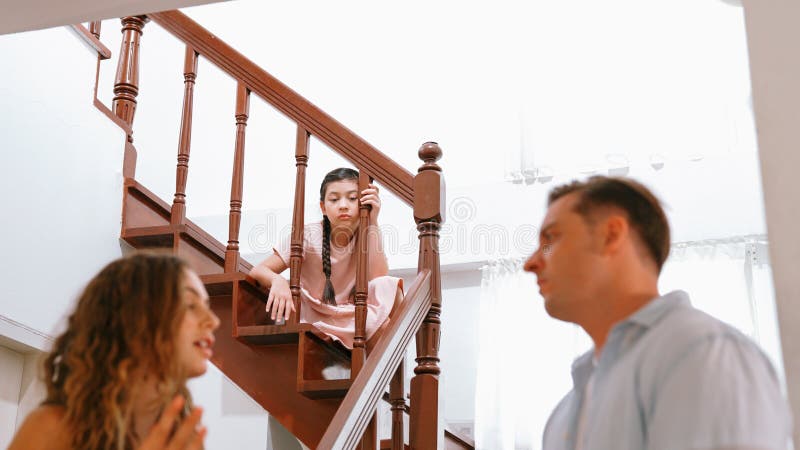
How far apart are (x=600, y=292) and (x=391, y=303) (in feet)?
6.19

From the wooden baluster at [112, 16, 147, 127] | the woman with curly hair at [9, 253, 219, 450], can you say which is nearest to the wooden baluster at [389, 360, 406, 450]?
the woman with curly hair at [9, 253, 219, 450]

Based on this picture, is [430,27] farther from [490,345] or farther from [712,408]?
[712,408]

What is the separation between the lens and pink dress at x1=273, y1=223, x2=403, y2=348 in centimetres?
332

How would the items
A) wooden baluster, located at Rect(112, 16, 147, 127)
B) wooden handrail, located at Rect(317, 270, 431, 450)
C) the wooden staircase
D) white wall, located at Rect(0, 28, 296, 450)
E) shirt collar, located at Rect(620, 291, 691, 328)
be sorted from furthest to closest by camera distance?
1. wooden baluster, located at Rect(112, 16, 147, 127)
2. white wall, located at Rect(0, 28, 296, 450)
3. the wooden staircase
4. wooden handrail, located at Rect(317, 270, 431, 450)
5. shirt collar, located at Rect(620, 291, 691, 328)

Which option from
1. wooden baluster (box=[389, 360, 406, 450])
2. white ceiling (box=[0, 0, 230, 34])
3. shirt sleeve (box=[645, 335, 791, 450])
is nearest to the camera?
shirt sleeve (box=[645, 335, 791, 450])

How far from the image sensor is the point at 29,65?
343cm

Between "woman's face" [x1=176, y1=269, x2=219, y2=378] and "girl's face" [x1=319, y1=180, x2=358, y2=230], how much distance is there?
6.12 feet

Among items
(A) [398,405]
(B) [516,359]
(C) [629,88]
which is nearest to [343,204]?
(A) [398,405]

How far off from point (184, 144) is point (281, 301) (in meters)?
0.88

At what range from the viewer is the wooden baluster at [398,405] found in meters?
2.92

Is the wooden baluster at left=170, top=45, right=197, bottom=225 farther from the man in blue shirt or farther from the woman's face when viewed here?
the man in blue shirt

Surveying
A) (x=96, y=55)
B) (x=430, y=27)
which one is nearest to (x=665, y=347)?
(x=96, y=55)

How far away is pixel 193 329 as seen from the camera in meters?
1.54

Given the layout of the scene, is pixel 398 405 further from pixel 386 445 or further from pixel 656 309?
pixel 656 309
